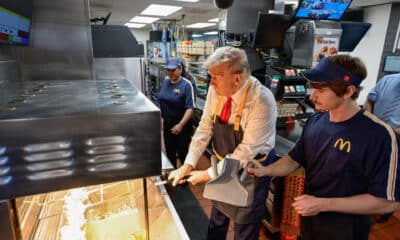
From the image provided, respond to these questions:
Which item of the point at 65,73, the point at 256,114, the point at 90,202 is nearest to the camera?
the point at 90,202

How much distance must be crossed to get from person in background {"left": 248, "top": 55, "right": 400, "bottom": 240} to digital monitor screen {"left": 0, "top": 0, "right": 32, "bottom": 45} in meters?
1.53

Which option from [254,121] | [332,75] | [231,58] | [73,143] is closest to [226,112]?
[254,121]

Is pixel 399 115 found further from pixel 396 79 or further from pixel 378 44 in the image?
pixel 378 44

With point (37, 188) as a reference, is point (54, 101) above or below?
above

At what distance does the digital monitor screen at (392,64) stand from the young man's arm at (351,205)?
5900 millimetres

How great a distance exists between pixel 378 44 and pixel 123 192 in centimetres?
684

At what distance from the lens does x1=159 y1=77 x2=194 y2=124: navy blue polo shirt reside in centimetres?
296

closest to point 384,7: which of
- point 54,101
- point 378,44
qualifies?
point 378,44

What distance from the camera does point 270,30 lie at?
247cm

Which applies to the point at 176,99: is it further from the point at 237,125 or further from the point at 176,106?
the point at 237,125

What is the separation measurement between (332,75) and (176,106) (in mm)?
2120

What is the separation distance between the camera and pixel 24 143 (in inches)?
22.9

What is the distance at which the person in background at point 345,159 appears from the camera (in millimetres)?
1042

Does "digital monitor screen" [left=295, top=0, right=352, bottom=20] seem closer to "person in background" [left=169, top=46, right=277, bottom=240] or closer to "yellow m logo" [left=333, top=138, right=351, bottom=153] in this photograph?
"person in background" [left=169, top=46, right=277, bottom=240]
